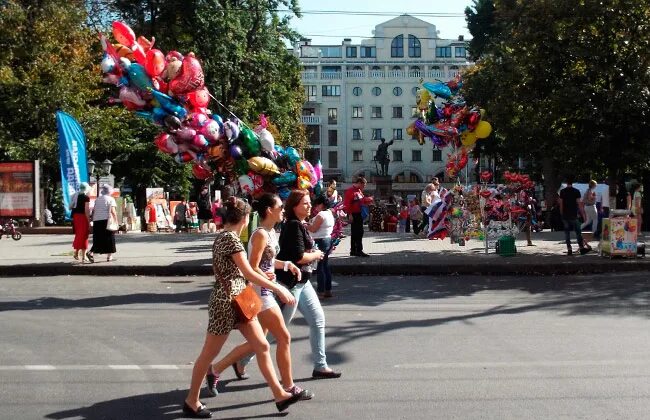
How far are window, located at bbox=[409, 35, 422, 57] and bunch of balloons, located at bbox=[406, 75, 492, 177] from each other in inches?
2821

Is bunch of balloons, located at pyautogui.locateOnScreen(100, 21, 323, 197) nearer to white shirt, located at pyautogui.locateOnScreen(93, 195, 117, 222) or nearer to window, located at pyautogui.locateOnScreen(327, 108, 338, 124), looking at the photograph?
white shirt, located at pyautogui.locateOnScreen(93, 195, 117, 222)

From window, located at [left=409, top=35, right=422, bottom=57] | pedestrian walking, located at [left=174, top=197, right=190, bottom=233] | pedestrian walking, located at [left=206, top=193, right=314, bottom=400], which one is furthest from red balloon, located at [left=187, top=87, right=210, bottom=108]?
window, located at [left=409, top=35, right=422, bottom=57]

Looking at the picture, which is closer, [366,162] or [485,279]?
[485,279]

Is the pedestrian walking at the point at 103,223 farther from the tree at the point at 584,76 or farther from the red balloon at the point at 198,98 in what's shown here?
the tree at the point at 584,76

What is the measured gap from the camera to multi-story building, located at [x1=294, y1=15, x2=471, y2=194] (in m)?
86.8

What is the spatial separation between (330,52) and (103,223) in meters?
76.6

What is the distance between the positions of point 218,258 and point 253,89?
2945 cm

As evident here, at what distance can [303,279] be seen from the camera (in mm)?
7051

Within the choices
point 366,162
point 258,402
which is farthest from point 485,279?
point 366,162

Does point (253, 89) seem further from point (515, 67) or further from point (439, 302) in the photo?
point (439, 302)

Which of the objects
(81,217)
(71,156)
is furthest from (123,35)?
(71,156)

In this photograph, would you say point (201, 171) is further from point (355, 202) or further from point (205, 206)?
point (205, 206)

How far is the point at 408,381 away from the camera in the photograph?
22.7ft

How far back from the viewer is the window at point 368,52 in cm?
8844
